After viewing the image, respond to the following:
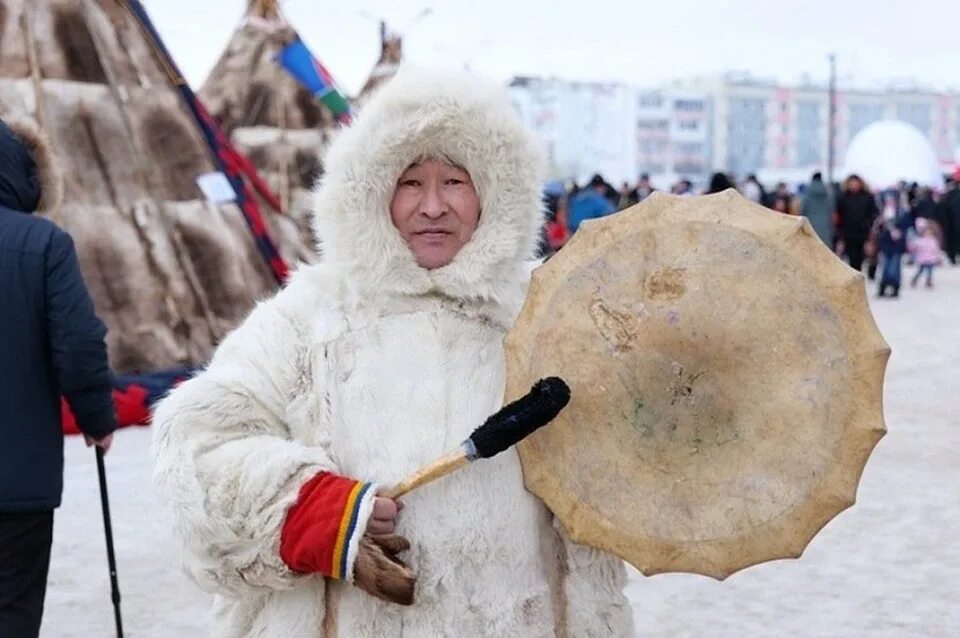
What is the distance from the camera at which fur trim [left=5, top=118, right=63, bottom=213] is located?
3551 millimetres

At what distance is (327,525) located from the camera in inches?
78.9

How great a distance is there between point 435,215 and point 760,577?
3.45 m

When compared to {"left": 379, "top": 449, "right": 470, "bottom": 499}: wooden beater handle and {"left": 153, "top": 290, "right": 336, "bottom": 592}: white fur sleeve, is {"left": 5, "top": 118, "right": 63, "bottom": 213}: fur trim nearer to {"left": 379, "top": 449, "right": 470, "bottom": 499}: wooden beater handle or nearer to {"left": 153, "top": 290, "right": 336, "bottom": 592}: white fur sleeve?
{"left": 153, "top": 290, "right": 336, "bottom": 592}: white fur sleeve

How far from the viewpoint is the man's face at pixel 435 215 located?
2215 mm

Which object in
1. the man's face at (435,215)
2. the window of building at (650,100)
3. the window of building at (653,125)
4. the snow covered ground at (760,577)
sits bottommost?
the window of building at (653,125)

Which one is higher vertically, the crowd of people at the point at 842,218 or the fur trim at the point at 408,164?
the fur trim at the point at 408,164

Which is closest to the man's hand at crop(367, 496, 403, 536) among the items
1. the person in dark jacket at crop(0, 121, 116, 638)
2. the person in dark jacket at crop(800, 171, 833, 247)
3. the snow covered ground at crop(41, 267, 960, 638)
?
the person in dark jacket at crop(0, 121, 116, 638)

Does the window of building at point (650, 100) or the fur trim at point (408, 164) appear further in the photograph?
the window of building at point (650, 100)

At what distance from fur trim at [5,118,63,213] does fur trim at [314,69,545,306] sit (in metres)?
1.60

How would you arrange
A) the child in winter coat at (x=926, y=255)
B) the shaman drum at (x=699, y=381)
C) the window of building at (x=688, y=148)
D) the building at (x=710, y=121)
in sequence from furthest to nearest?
1. the window of building at (x=688, y=148)
2. the building at (x=710, y=121)
3. the child in winter coat at (x=926, y=255)
4. the shaman drum at (x=699, y=381)

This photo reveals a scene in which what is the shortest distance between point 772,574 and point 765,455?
11.2 feet

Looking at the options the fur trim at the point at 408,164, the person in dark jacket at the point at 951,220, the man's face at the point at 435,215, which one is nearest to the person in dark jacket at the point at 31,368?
the fur trim at the point at 408,164

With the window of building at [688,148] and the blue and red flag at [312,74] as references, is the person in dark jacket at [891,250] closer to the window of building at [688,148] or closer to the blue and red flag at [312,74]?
the blue and red flag at [312,74]

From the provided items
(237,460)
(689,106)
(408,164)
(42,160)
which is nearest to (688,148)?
(689,106)
